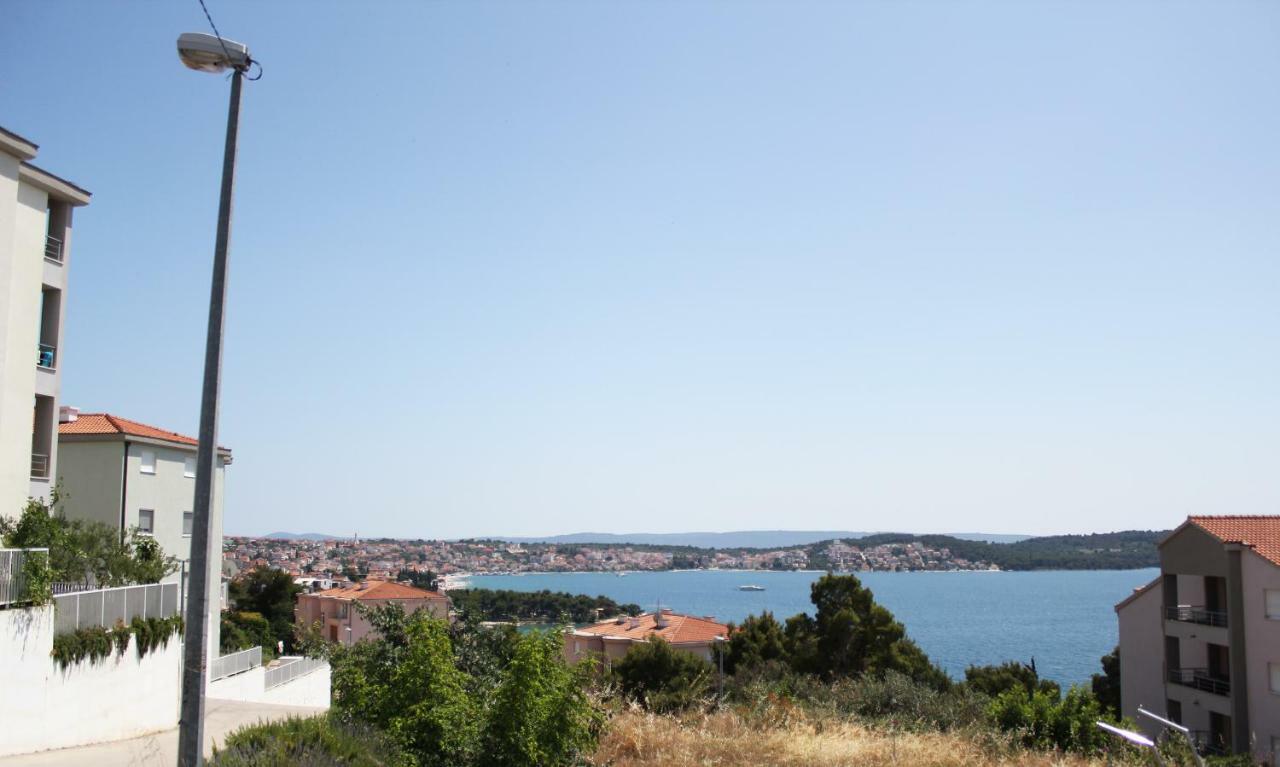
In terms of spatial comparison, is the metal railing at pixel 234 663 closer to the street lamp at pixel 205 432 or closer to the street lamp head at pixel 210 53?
the street lamp at pixel 205 432

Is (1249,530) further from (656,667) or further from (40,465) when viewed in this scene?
(40,465)

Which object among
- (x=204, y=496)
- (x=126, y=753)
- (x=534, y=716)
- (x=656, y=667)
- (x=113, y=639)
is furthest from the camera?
(x=656, y=667)

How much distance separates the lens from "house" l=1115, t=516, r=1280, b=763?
102 ft

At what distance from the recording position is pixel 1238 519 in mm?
34781

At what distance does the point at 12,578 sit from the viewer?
13227 mm

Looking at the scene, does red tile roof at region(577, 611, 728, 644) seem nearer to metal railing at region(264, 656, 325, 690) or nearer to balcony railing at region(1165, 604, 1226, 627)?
balcony railing at region(1165, 604, 1226, 627)

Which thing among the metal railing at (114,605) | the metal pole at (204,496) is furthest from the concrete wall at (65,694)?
the metal pole at (204,496)

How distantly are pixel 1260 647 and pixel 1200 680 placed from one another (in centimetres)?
338

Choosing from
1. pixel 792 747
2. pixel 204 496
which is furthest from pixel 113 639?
pixel 792 747

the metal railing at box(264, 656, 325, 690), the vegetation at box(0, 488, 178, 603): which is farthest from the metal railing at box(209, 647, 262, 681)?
the vegetation at box(0, 488, 178, 603)

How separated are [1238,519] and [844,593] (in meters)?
17.0

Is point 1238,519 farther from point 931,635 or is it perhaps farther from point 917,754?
point 931,635

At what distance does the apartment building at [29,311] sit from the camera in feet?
63.9

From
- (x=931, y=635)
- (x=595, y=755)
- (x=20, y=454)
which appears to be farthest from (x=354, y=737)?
(x=931, y=635)
